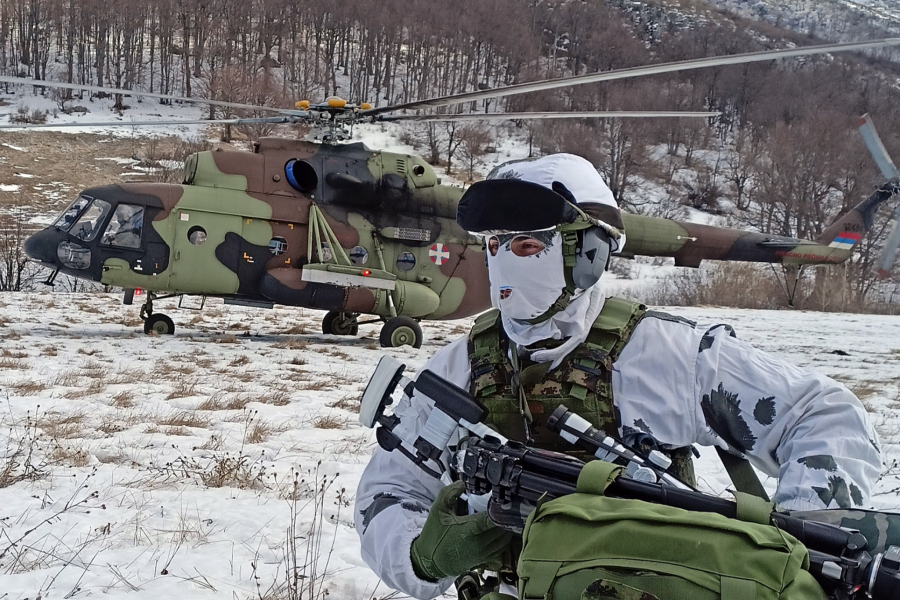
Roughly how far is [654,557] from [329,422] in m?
4.78

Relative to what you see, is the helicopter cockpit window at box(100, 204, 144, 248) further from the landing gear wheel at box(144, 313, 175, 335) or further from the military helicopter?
the landing gear wheel at box(144, 313, 175, 335)

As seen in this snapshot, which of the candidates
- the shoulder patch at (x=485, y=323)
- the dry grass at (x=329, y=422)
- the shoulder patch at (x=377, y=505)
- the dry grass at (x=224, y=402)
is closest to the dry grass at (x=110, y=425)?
the dry grass at (x=224, y=402)

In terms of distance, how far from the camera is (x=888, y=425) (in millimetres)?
5824

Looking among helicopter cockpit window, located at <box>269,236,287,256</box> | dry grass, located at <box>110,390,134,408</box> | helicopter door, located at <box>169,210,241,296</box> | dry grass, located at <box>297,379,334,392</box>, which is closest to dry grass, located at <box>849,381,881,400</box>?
dry grass, located at <box>297,379,334,392</box>

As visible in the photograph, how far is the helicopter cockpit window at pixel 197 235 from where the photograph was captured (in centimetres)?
966

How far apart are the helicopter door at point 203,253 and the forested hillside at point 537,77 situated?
20120 mm

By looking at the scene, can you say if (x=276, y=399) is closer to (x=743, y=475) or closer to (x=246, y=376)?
(x=246, y=376)

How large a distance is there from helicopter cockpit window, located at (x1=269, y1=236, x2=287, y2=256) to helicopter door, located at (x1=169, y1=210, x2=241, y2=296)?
0.45 m

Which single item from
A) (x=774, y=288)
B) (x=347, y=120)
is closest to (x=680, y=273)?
(x=774, y=288)

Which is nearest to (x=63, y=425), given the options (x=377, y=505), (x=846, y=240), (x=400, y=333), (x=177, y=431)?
(x=177, y=431)

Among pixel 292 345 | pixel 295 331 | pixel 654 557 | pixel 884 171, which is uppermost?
pixel 884 171

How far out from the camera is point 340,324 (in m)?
12.0

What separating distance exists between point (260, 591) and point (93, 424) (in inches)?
120

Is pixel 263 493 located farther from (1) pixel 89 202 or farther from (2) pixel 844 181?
(2) pixel 844 181
